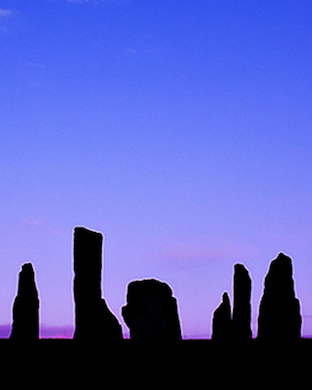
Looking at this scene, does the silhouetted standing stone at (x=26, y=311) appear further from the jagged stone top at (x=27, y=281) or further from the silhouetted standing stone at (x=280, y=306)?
the silhouetted standing stone at (x=280, y=306)

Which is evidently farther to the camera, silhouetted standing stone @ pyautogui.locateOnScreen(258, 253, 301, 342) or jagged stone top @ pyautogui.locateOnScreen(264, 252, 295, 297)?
jagged stone top @ pyautogui.locateOnScreen(264, 252, 295, 297)

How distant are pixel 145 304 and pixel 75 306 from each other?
2.28 m

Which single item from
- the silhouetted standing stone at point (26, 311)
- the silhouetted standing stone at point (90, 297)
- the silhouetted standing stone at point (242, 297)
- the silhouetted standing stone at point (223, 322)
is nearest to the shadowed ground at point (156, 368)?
the silhouetted standing stone at point (90, 297)

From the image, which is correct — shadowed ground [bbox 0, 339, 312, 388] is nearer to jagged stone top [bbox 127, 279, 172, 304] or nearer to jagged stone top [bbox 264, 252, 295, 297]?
jagged stone top [bbox 127, 279, 172, 304]

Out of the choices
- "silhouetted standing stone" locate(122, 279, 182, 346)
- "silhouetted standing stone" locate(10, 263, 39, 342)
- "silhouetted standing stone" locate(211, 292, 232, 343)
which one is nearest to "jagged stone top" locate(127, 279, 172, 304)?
"silhouetted standing stone" locate(122, 279, 182, 346)

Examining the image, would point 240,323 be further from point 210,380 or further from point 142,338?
point 210,380

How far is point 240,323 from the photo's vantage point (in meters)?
28.2

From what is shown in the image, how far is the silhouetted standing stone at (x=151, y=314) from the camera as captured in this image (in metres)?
23.6

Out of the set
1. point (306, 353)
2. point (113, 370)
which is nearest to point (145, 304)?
point (306, 353)

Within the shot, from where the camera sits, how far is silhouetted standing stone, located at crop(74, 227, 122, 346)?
934 inches

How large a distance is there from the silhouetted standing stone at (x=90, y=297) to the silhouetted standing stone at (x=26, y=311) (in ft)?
→ 7.39

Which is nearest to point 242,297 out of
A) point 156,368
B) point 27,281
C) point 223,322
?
point 223,322

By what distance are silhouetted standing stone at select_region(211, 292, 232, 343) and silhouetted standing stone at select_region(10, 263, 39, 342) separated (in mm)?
6643

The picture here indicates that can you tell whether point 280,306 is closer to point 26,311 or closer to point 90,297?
point 90,297
